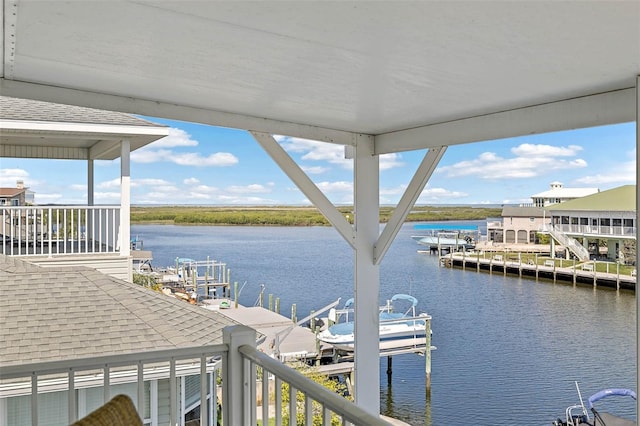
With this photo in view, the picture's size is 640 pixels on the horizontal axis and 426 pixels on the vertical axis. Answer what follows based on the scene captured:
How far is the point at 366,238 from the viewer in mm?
3844

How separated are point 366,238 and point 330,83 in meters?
1.66

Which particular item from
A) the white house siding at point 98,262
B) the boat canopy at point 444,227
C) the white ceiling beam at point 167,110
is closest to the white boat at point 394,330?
the boat canopy at point 444,227

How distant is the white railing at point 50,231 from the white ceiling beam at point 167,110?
3.23 m

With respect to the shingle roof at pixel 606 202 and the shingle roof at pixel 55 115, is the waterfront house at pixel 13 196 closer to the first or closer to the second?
the shingle roof at pixel 55 115

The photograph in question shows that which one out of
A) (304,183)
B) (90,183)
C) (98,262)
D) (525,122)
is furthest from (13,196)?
(525,122)

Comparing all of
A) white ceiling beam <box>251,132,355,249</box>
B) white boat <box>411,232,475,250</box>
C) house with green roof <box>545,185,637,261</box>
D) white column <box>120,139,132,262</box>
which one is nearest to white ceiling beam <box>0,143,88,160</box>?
white column <box>120,139,132,262</box>

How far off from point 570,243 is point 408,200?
6393 millimetres

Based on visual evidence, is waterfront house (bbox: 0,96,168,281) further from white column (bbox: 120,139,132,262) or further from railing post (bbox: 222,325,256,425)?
railing post (bbox: 222,325,256,425)

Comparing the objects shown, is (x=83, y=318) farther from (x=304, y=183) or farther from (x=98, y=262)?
(x=304, y=183)

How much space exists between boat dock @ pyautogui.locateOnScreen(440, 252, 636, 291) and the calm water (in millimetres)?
203

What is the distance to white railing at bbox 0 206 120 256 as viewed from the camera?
18.6ft

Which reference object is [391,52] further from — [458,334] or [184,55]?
[458,334]

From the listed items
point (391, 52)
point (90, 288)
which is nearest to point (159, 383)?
point (90, 288)

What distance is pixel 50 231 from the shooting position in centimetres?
567
